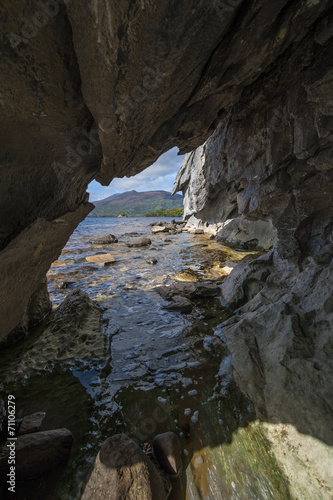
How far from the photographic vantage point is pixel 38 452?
7.47ft

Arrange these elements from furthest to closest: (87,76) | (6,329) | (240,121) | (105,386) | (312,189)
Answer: (240,121), (312,189), (105,386), (6,329), (87,76)

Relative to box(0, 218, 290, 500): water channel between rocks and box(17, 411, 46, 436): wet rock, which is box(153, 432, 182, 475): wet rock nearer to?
box(0, 218, 290, 500): water channel between rocks

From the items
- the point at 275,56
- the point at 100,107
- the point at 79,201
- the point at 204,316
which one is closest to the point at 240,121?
the point at 275,56

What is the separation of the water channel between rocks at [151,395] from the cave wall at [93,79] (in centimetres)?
140

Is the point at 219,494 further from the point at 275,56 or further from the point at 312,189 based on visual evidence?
the point at 275,56

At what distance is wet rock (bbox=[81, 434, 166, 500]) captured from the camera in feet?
6.09

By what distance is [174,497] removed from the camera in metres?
2.17

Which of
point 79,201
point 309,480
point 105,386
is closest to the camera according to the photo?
point 309,480

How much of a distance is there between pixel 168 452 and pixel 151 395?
0.99m

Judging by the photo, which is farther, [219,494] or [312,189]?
[312,189]

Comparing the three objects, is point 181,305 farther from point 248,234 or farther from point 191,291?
point 248,234

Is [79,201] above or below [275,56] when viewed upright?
below

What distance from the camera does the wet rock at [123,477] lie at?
186cm

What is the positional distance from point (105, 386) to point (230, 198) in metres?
20.1
